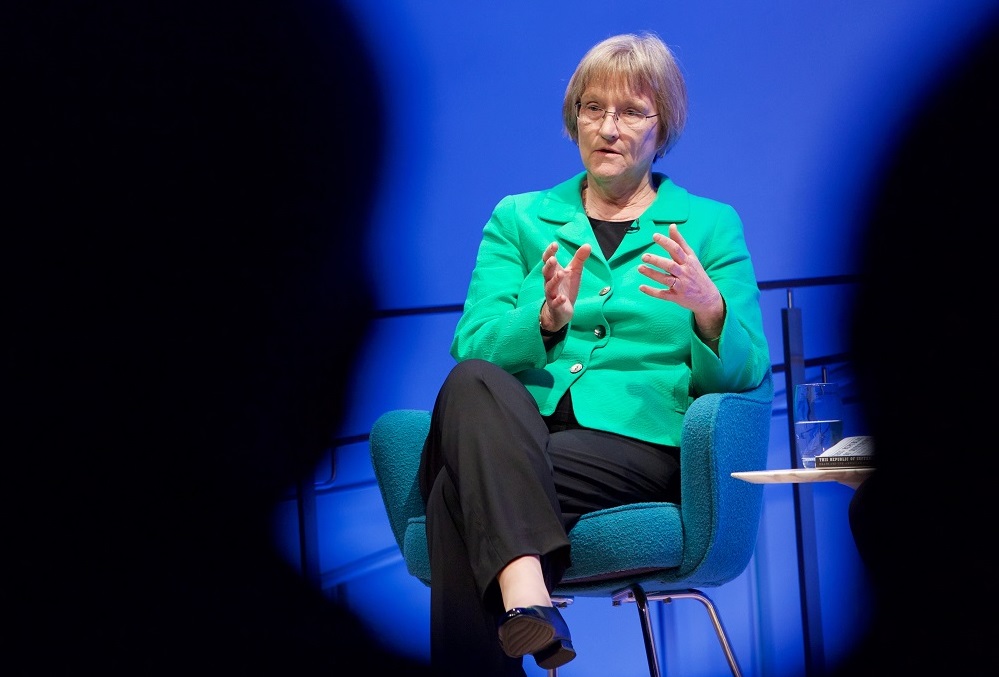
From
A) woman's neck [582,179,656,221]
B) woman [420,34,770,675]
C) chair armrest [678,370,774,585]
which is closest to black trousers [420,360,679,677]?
woman [420,34,770,675]

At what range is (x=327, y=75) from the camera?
9.67 ft

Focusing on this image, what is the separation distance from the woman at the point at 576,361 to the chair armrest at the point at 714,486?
0.34ft

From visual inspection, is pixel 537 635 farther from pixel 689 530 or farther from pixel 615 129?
pixel 615 129

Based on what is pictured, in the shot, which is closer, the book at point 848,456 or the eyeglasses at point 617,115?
the book at point 848,456

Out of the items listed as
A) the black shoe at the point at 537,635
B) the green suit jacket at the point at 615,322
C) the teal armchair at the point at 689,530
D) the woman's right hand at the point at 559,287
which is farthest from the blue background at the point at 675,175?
the black shoe at the point at 537,635

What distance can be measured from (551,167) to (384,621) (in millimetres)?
1240

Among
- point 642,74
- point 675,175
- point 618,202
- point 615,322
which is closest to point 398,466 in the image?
point 615,322

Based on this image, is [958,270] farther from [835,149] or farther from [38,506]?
[38,506]

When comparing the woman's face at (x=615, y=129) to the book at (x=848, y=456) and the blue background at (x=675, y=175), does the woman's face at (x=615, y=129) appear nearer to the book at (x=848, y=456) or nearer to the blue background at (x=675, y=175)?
the blue background at (x=675, y=175)

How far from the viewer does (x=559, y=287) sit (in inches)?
74.0

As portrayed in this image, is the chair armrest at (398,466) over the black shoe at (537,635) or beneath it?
over

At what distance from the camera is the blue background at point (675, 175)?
2629mm

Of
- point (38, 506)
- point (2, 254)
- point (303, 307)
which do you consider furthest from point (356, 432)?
point (2, 254)

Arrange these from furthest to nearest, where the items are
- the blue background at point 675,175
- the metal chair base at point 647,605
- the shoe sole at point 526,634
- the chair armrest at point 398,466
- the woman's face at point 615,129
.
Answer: the blue background at point 675,175 < the woman's face at point 615,129 < the chair armrest at point 398,466 < the metal chair base at point 647,605 < the shoe sole at point 526,634
